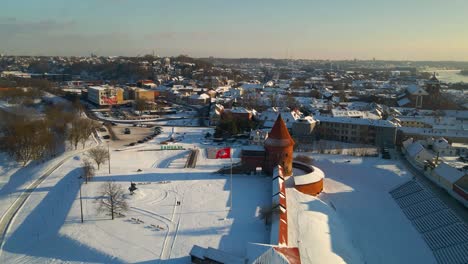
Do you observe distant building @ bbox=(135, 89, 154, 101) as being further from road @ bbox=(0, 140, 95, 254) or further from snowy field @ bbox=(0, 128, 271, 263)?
snowy field @ bbox=(0, 128, 271, 263)

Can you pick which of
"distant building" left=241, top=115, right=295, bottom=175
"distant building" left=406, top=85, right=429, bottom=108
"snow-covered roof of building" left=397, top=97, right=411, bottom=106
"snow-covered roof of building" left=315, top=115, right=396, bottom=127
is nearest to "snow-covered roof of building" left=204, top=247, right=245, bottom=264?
"distant building" left=241, top=115, right=295, bottom=175

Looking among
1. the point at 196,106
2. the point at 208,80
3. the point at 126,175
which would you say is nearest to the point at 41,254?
the point at 126,175

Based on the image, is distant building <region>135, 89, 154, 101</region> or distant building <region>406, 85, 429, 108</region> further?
distant building <region>135, 89, 154, 101</region>

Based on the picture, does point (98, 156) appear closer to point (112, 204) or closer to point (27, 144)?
point (27, 144)

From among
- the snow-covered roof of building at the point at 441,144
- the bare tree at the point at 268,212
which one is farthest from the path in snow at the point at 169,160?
the snow-covered roof of building at the point at 441,144

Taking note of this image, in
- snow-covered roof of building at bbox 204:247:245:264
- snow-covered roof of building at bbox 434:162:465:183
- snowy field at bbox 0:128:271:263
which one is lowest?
snowy field at bbox 0:128:271:263

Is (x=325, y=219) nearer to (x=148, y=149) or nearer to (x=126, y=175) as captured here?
(x=126, y=175)
